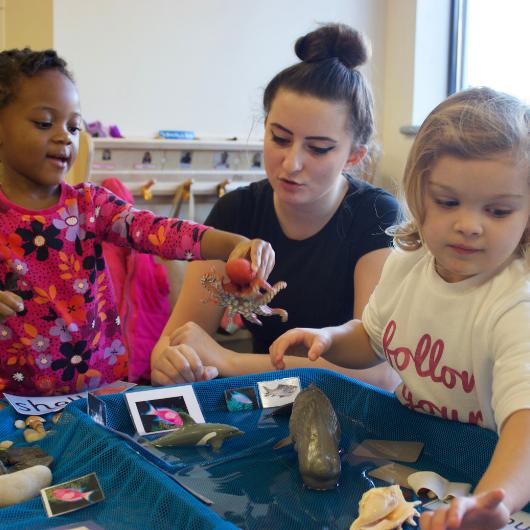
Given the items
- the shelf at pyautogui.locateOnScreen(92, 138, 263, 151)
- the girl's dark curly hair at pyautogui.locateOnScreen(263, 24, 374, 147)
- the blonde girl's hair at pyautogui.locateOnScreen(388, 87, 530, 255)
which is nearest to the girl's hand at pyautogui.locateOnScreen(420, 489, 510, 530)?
the blonde girl's hair at pyautogui.locateOnScreen(388, 87, 530, 255)

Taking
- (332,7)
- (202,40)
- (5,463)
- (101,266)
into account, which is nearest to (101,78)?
(202,40)

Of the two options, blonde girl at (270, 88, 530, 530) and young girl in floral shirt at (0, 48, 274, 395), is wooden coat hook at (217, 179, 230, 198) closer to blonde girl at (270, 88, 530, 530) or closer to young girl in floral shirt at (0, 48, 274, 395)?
young girl in floral shirt at (0, 48, 274, 395)

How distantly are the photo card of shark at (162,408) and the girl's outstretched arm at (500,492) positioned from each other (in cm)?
39

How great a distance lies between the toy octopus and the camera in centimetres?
99

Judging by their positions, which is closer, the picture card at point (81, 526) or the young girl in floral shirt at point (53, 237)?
the picture card at point (81, 526)

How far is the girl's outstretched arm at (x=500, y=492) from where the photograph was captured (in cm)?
56

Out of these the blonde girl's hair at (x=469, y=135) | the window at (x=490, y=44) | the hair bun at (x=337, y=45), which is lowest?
the blonde girl's hair at (x=469, y=135)

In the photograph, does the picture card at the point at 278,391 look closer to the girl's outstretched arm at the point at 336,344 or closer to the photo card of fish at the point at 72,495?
the girl's outstretched arm at the point at 336,344

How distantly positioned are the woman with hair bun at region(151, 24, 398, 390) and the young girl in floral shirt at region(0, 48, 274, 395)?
0.16 m

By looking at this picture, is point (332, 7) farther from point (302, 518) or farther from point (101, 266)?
point (302, 518)

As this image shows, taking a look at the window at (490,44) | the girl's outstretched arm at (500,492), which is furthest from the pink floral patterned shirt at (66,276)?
the window at (490,44)

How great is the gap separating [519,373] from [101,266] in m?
0.80

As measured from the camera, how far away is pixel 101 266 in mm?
1316

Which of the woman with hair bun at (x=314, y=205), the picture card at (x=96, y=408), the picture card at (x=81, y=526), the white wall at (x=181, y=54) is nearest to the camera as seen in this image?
the picture card at (x=81, y=526)
